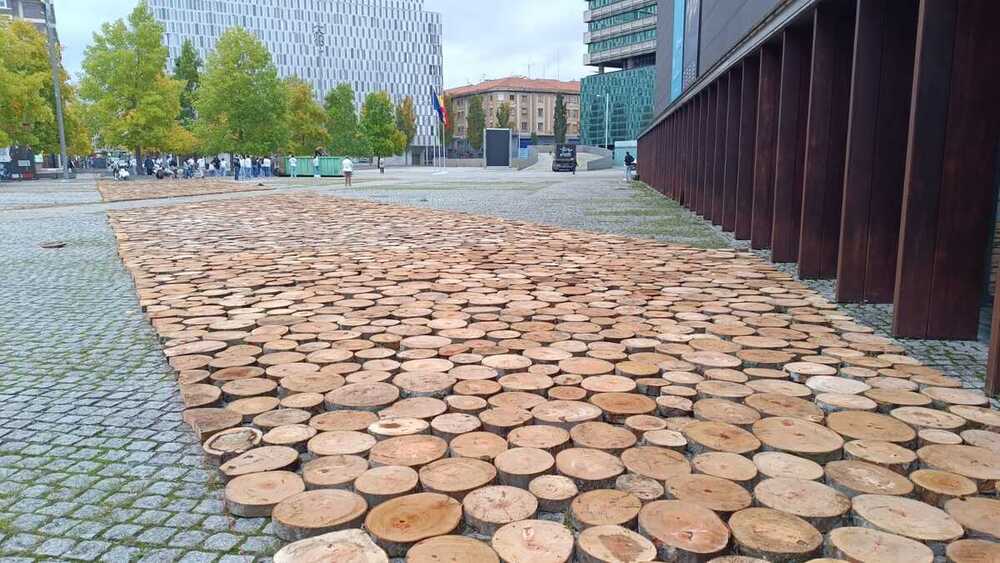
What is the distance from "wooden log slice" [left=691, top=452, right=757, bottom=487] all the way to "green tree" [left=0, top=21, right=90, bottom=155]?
38072mm

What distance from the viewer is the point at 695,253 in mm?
7953

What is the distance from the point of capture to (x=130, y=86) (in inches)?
1463

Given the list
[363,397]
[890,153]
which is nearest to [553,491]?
[363,397]

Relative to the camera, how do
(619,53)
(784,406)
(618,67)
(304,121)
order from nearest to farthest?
(784,406), (304,121), (619,53), (618,67)

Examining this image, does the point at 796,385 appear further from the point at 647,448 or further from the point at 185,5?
the point at 185,5

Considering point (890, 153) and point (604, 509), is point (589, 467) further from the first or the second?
point (890, 153)

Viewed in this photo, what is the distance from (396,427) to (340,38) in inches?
4759

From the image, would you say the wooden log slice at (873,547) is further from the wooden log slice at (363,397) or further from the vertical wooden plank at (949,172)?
the vertical wooden plank at (949,172)

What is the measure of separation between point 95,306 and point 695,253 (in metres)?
5.82

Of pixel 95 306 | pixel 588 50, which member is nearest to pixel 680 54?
pixel 95 306

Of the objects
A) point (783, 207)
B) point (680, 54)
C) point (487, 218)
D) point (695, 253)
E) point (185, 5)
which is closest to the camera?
point (783, 207)

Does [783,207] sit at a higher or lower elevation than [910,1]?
lower

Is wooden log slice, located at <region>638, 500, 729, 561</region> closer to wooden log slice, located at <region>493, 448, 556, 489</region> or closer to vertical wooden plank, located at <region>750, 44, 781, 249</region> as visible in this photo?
wooden log slice, located at <region>493, 448, 556, 489</region>

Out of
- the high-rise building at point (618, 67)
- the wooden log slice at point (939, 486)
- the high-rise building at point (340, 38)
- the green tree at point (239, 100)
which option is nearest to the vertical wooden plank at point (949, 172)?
the wooden log slice at point (939, 486)
